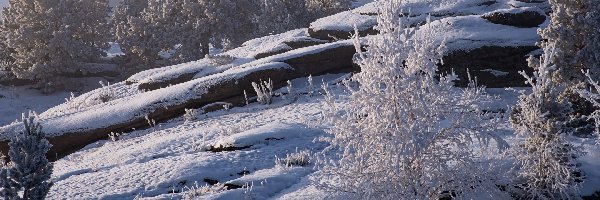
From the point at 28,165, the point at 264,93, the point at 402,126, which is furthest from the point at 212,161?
the point at 264,93

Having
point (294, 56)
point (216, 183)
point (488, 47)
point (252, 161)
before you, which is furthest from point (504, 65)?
point (216, 183)

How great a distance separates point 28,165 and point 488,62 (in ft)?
45.9

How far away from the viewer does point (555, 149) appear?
7832 millimetres

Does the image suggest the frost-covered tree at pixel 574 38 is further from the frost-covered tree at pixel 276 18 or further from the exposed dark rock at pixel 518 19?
the frost-covered tree at pixel 276 18

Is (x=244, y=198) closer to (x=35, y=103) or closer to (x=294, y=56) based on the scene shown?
(x=294, y=56)

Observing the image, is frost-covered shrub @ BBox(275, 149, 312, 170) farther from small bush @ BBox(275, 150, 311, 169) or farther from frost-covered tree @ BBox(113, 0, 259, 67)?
frost-covered tree @ BBox(113, 0, 259, 67)

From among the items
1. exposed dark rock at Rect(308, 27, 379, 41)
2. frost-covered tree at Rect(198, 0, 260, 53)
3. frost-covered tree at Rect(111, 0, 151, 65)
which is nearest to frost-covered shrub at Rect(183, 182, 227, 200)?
exposed dark rock at Rect(308, 27, 379, 41)

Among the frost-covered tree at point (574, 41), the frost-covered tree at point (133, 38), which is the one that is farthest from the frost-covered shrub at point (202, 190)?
the frost-covered tree at point (133, 38)

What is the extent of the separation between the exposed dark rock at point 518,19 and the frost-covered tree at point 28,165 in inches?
624

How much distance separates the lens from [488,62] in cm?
1712

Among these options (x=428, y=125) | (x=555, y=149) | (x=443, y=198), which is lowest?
(x=443, y=198)

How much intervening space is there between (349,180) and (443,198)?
1.71 metres

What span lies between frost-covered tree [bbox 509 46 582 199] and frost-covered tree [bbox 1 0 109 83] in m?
35.6

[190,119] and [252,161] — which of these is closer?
[252,161]
